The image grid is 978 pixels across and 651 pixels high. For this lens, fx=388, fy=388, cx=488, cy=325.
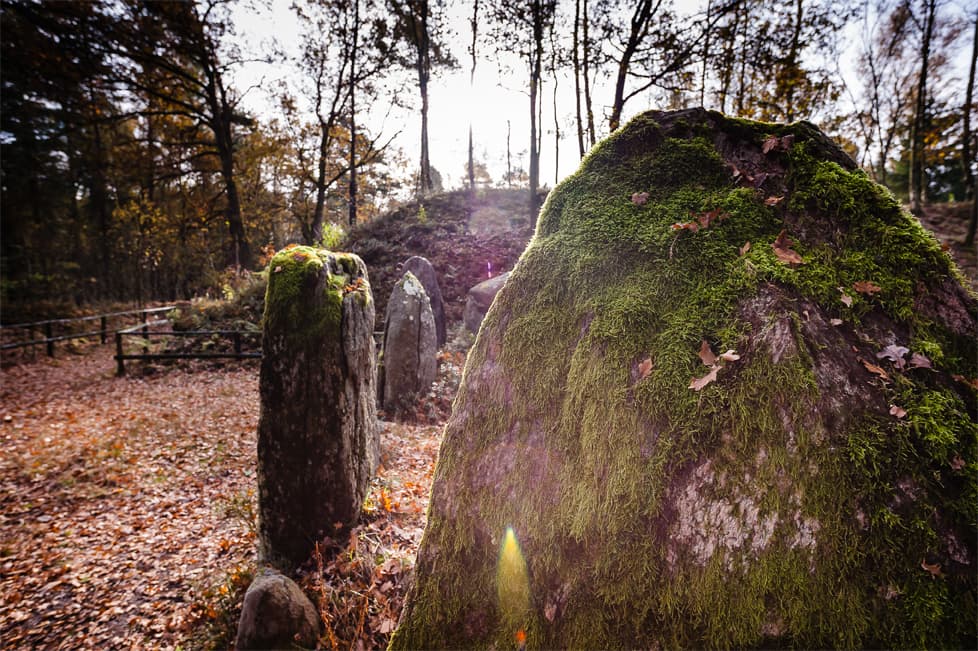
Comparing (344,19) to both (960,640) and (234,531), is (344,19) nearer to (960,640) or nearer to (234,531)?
(234,531)

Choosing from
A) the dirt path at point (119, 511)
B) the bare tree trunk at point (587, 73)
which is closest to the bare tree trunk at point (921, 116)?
the bare tree trunk at point (587, 73)

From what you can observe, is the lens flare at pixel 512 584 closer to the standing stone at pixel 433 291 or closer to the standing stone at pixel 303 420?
the standing stone at pixel 303 420

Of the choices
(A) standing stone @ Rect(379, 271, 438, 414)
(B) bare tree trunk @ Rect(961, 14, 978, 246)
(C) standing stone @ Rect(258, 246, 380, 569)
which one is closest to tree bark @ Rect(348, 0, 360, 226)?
(A) standing stone @ Rect(379, 271, 438, 414)

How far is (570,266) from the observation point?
72.7 inches

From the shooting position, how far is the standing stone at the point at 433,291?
34.6ft

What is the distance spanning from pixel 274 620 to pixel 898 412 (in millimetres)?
3714

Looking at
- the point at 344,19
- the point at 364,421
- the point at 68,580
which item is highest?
the point at 344,19

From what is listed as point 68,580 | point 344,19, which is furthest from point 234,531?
point 344,19

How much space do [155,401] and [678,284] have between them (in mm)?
10528

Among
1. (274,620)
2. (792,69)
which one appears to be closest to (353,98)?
(792,69)

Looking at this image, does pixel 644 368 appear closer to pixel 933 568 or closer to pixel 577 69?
pixel 933 568

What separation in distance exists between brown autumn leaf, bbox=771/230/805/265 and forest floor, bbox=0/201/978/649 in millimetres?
510

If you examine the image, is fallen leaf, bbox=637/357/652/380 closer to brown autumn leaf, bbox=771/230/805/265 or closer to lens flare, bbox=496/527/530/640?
brown autumn leaf, bbox=771/230/805/265

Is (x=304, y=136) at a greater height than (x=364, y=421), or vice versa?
(x=304, y=136)
